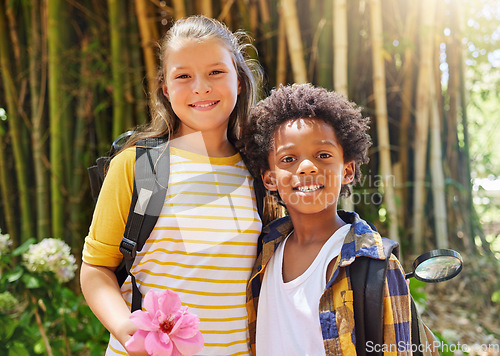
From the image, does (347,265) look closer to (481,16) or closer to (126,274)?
(126,274)

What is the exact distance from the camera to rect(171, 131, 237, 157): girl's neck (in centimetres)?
116

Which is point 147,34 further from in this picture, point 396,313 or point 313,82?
point 396,313

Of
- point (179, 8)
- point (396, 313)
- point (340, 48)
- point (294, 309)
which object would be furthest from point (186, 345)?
point (179, 8)

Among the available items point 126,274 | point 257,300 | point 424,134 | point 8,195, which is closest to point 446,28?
point 424,134

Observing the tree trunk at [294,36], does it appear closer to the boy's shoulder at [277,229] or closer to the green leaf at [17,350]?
the boy's shoulder at [277,229]

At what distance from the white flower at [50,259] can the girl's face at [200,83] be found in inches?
30.3

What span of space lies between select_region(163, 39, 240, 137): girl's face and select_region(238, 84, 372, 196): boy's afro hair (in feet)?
0.31

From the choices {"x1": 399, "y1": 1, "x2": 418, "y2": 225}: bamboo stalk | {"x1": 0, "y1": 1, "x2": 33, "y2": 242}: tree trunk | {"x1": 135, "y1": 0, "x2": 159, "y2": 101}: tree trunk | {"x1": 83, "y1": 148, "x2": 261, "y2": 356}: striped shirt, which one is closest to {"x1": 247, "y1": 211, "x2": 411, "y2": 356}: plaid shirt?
{"x1": 83, "y1": 148, "x2": 261, "y2": 356}: striped shirt

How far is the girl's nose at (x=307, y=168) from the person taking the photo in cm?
101

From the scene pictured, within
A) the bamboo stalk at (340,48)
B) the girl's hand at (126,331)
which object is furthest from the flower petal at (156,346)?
the bamboo stalk at (340,48)

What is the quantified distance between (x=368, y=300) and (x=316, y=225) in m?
0.26

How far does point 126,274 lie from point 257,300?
0.32 m

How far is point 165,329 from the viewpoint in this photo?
75 centimetres

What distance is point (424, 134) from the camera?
89.9 inches
